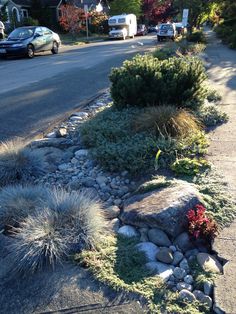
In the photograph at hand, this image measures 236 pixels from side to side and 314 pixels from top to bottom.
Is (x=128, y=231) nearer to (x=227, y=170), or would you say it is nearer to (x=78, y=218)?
(x=78, y=218)

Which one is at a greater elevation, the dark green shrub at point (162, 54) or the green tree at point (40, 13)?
the dark green shrub at point (162, 54)

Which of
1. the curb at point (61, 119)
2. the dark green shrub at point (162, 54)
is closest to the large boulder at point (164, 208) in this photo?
the curb at point (61, 119)

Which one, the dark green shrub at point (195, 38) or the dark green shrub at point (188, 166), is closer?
the dark green shrub at point (188, 166)

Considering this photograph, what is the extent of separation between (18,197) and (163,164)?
195 cm

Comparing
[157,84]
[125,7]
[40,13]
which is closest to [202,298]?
[157,84]

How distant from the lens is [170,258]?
3117mm

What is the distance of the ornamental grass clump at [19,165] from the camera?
182 inches

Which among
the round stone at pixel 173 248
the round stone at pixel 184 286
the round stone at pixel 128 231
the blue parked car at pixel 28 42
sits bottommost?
the blue parked car at pixel 28 42

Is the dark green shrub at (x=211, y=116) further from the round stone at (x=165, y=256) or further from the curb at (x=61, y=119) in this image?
the round stone at (x=165, y=256)

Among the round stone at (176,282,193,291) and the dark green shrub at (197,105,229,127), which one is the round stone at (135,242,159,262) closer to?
the round stone at (176,282,193,291)

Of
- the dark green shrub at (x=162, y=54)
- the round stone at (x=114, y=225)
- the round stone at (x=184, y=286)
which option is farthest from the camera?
the dark green shrub at (x=162, y=54)

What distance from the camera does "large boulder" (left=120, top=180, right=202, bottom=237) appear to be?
11.3 ft

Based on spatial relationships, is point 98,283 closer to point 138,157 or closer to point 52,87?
point 138,157

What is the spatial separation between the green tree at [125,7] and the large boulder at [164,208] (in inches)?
2430
